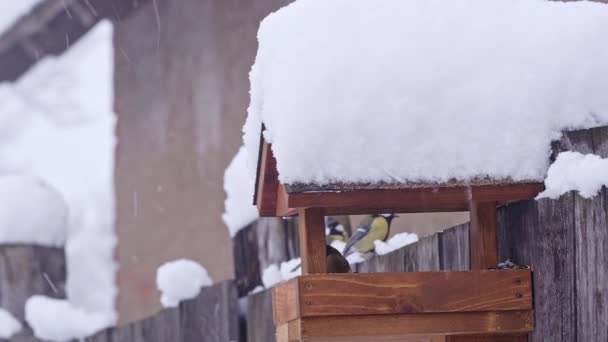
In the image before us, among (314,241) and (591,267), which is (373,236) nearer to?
(314,241)

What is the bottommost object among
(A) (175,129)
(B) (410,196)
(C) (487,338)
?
(C) (487,338)

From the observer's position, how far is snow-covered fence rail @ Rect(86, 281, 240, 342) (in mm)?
3166

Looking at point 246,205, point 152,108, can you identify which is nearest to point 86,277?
point 152,108

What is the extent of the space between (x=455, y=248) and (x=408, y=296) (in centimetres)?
39

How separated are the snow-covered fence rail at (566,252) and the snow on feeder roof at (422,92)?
66mm

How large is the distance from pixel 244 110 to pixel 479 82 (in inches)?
169

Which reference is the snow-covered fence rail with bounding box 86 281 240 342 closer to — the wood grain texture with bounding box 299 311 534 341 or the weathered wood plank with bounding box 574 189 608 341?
the wood grain texture with bounding box 299 311 534 341

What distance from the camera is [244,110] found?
5.90m

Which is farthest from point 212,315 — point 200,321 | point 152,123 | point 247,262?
point 152,123

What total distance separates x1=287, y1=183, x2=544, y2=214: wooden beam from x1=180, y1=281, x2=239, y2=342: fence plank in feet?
4.96

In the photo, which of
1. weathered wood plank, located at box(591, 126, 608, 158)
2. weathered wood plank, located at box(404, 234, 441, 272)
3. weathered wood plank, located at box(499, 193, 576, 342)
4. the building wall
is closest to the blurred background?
the building wall

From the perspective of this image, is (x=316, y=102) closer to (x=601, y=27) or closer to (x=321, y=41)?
(x=321, y=41)

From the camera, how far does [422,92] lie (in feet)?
5.41

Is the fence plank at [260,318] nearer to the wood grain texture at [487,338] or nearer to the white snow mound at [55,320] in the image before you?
the white snow mound at [55,320]
